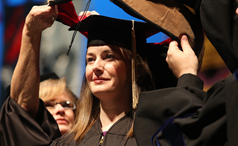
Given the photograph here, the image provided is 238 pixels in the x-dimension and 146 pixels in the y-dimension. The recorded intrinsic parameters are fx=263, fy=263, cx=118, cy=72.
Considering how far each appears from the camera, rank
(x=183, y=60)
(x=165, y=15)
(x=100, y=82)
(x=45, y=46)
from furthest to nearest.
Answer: (x=45, y=46) < (x=100, y=82) < (x=165, y=15) < (x=183, y=60)

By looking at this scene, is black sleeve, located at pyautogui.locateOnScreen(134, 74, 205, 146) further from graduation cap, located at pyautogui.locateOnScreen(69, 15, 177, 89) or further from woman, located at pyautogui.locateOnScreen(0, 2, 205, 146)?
graduation cap, located at pyautogui.locateOnScreen(69, 15, 177, 89)

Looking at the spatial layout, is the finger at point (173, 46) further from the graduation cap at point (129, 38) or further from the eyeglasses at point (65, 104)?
the eyeglasses at point (65, 104)

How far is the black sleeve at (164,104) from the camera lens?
0.95 m

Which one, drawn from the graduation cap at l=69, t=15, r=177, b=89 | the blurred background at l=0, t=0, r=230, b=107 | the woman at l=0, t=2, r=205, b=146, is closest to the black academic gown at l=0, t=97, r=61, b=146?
the woman at l=0, t=2, r=205, b=146

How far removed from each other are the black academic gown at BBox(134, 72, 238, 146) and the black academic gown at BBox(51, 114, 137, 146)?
0.93 ft

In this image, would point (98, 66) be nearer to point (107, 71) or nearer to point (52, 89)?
point (107, 71)

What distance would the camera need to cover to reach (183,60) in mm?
1169

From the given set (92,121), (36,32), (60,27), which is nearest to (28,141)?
(92,121)

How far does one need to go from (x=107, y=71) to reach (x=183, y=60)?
0.41 metres

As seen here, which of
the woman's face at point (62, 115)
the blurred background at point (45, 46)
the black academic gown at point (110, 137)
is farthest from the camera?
the blurred background at point (45, 46)

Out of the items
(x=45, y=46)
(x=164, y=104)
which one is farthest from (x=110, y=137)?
(x=45, y=46)

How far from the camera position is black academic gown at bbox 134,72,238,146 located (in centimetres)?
78

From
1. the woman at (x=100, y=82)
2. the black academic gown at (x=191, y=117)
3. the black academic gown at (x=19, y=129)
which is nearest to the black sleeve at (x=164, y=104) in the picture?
the black academic gown at (x=191, y=117)

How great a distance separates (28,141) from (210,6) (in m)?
1.16
